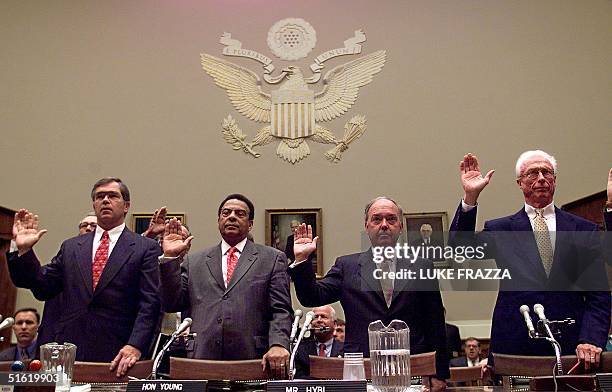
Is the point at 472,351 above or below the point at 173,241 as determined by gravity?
below

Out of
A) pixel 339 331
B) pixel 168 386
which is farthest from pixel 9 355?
pixel 168 386

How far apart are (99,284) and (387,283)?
141 cm

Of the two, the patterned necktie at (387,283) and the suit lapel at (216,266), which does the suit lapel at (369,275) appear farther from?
the suit lapel at (216,266)

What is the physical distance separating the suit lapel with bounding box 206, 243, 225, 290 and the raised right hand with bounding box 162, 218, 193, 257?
330 mm

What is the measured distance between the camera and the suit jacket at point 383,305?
2.92m

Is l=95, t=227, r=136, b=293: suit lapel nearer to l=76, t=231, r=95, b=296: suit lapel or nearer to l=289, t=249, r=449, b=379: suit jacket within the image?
l=76, t=231, r=95, b=296: suit lapel

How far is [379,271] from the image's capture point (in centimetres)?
306

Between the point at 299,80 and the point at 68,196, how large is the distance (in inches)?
115

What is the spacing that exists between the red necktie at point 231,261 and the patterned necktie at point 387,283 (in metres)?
0.74

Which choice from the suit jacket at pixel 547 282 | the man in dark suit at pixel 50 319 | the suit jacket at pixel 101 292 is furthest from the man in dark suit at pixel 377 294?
the man in dark suit at pixel 50 319

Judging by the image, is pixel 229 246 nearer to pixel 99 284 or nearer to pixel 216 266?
pixel 216 266

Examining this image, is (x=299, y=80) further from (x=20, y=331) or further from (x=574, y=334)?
(x=574, y=334)

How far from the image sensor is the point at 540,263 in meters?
3.03

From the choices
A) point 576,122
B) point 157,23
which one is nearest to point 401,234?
point 576,122
